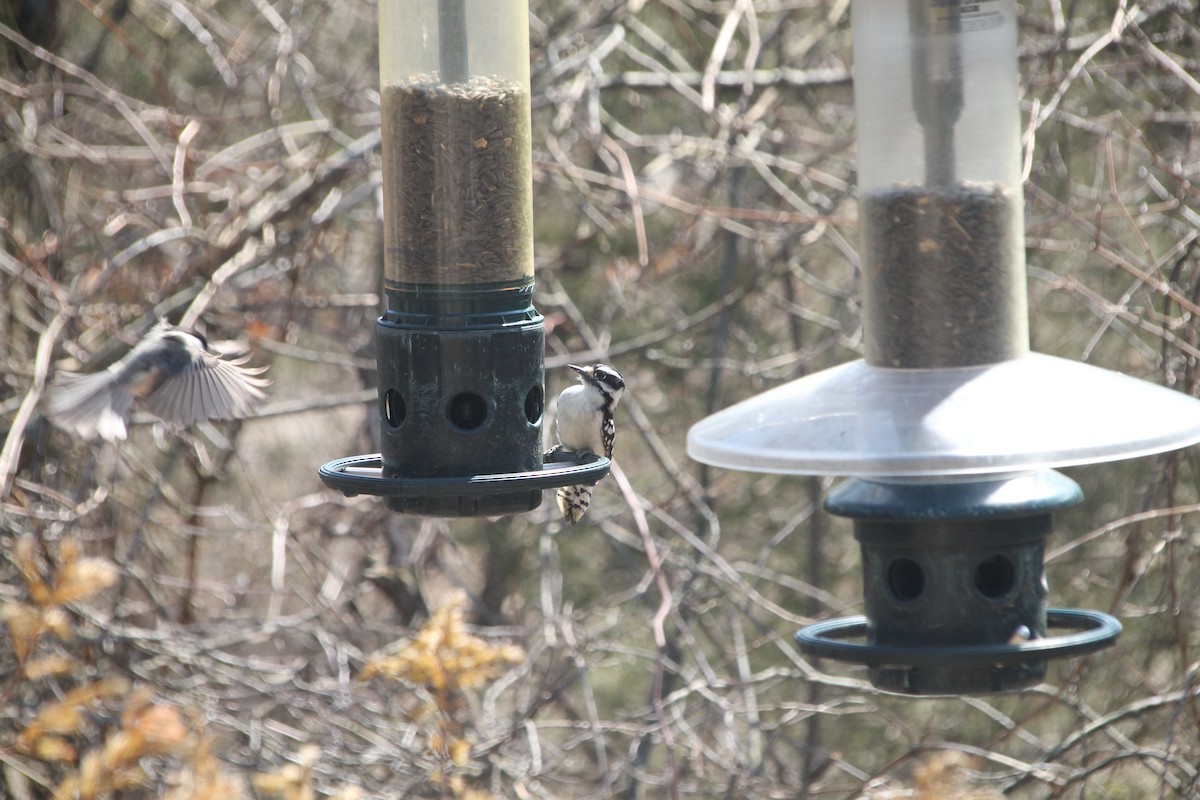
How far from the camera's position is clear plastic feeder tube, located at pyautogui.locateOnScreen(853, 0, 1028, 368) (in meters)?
3.17

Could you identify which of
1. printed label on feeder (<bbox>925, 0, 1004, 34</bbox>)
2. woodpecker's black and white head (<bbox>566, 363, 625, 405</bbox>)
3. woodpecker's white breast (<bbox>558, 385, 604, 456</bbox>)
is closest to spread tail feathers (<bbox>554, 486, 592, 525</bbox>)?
woodpecker's white breast (<bbox>558, 385, 604, 456</bbox>)

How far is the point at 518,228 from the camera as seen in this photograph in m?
3.15

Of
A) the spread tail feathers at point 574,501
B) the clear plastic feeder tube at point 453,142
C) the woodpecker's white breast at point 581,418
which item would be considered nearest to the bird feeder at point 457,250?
the clear plastic feeder tube at point 453,142

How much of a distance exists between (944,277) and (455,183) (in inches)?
43.5

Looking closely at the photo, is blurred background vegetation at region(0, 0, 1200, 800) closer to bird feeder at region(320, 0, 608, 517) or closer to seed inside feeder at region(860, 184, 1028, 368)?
seed inside feeder at region(860, 184, 1028, 368)

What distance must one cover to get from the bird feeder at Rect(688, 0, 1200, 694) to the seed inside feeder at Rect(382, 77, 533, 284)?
600 millimetres

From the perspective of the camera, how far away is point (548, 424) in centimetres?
525

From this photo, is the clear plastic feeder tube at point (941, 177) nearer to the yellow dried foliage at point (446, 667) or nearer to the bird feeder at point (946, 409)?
the bird feeder at point (946, 409)

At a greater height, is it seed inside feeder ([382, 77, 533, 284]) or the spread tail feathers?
seed inside feeder ([382, 77, 533, 284])

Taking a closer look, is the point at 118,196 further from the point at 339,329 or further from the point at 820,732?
the point at 820,732

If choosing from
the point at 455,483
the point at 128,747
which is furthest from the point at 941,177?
the point at 128,747

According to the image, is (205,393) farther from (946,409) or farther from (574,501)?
(946,409)

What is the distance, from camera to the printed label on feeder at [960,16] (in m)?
3.17

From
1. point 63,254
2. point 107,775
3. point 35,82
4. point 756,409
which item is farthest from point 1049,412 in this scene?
point 35,82
